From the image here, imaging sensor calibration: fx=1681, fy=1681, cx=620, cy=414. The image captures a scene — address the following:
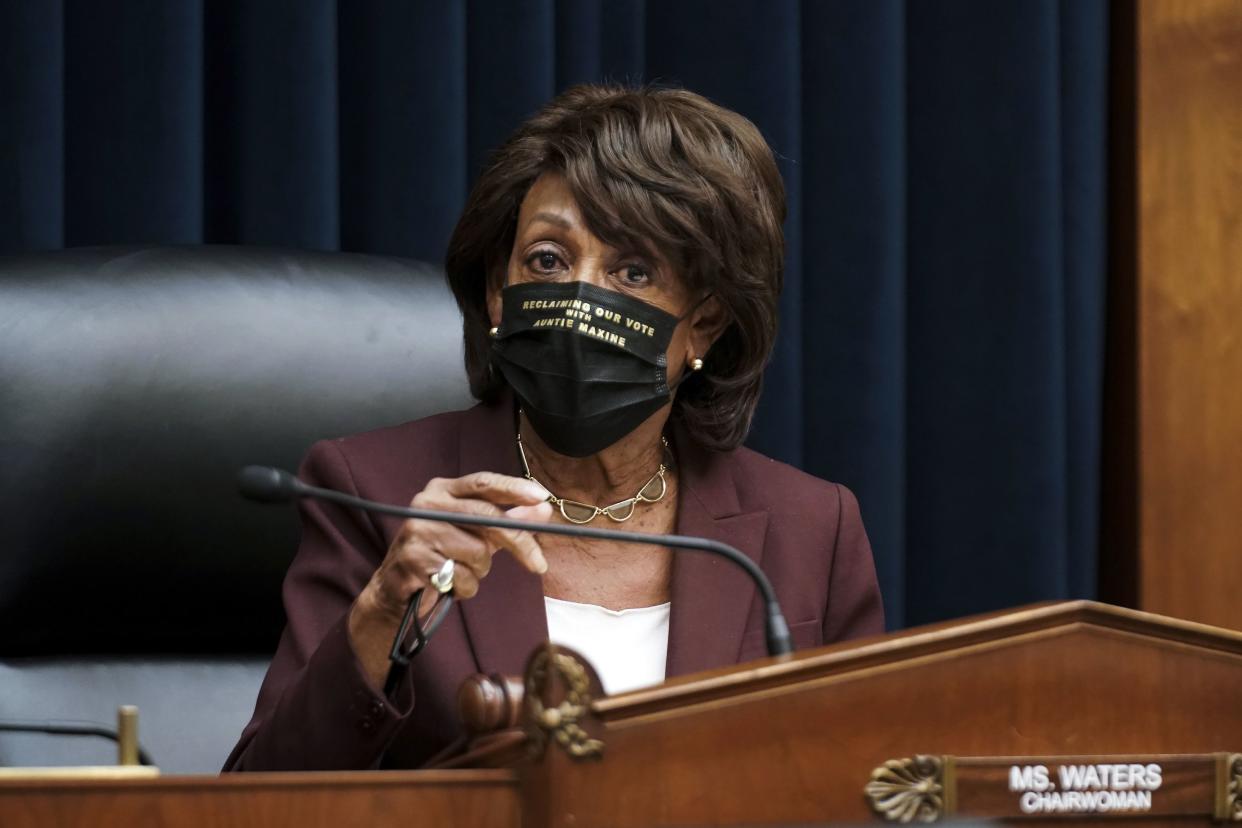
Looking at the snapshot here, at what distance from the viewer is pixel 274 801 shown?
0.75 meters

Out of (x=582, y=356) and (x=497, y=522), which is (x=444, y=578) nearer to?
(x=497, y=522)

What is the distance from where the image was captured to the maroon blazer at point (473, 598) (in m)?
1.15

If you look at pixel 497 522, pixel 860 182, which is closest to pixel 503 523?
pixel 497 522

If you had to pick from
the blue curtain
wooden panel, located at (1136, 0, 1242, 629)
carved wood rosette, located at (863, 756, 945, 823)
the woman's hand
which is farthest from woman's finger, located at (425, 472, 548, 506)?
wooden panel, located at (1136, 0, 1242, 629)

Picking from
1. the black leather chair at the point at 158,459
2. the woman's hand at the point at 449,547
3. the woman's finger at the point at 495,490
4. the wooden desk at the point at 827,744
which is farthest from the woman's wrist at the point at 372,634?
the black leather chair at the point at 158,459

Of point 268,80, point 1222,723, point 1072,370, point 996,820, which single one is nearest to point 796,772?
point 996,820

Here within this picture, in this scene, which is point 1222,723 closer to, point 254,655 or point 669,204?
point 669,204

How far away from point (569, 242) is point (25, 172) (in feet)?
2.27

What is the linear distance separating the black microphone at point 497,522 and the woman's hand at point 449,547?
0.07 m

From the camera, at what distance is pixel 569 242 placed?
1468 mm

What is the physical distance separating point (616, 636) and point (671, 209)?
38cm

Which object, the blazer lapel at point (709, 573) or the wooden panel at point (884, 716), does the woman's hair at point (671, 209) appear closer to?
the blazer lapel at point (709, 573)

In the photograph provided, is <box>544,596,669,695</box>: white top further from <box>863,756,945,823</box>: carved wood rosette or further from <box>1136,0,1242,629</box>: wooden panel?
<box>1136,0,1242,629</box>: wooden panel

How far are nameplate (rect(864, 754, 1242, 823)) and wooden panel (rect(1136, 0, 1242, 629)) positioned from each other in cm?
139
